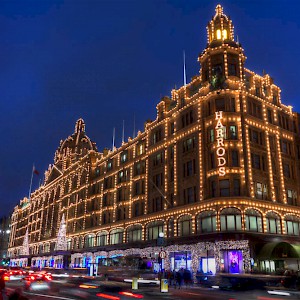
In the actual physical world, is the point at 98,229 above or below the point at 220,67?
below

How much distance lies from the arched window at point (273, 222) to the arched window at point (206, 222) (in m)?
7.31

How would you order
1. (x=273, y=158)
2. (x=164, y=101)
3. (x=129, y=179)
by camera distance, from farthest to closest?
1. (x=129, y=179)
2. (x=164, y=101)
3. (x=273, y=158)

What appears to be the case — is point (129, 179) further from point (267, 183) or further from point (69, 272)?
point (267, 183)

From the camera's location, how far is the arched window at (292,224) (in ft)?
169

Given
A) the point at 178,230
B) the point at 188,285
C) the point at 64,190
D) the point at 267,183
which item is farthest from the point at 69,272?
the point at 64,190

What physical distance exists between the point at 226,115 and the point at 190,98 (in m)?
8.36

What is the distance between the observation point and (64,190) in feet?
339

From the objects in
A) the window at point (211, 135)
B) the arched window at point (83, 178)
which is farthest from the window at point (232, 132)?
the arched window at point (83, 178)

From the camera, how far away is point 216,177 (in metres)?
48.7

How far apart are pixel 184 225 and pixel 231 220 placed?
8438 mm

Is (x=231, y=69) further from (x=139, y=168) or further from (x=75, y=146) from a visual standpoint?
(x=75, y=146)

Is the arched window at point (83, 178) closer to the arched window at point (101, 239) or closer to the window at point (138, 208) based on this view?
the arched window at point (101, 239)

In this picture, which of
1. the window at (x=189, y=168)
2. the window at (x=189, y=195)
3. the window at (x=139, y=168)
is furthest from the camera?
the window at (x=139, y=168)

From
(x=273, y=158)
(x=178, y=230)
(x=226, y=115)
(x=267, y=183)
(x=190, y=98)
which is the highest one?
(x=190, y=98)
